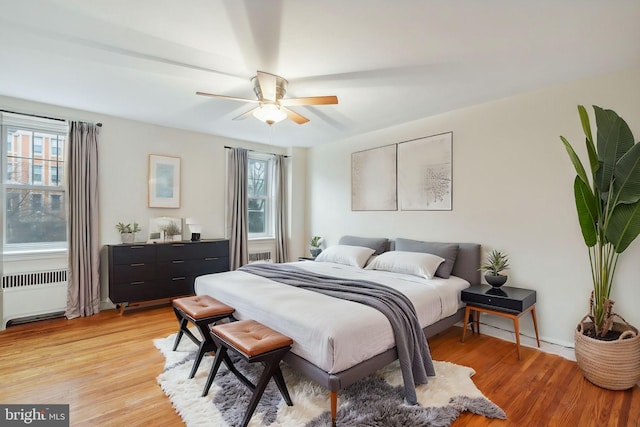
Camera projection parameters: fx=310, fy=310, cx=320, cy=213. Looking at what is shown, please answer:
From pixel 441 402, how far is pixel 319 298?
3.73ft

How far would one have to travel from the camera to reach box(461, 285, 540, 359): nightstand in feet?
9.38

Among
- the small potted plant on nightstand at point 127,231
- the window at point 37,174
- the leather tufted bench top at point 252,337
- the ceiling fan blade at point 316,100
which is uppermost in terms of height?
the ceiling fan blade at point 316,100

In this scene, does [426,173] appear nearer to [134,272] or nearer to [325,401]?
[325,401]

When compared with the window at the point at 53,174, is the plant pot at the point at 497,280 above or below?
below

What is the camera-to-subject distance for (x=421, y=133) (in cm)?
424

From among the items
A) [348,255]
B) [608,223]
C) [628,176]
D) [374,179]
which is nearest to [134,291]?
[348,255]

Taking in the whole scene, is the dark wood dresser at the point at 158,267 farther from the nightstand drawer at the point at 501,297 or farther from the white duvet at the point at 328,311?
the nightstand drawer at the point at 501,297

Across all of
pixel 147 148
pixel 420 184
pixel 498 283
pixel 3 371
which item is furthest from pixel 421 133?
pixel 3 371

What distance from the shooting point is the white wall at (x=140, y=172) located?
4086 millimetres

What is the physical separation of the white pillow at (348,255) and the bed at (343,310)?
0.03 meters

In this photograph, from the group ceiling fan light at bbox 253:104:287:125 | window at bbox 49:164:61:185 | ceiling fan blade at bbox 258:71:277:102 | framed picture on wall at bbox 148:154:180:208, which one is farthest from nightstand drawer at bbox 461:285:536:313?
window at bbox 49:164:61:185

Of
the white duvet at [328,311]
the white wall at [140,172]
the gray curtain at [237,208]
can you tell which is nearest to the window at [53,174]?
the white wall at [140,172]

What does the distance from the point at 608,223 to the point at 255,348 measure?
2.85 m

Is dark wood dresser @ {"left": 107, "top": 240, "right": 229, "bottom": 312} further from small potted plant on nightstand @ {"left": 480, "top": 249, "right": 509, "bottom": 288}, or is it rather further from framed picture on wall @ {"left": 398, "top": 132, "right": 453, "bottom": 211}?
small potted plant on nightstand @ {"left": 480, "top": 249, "right": 509, "bottom": 288}
